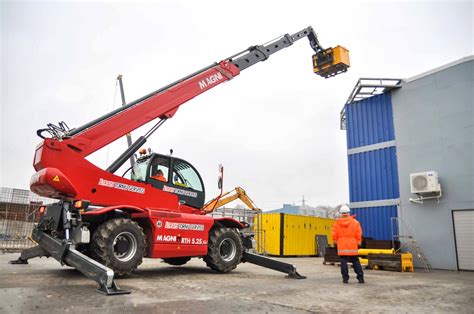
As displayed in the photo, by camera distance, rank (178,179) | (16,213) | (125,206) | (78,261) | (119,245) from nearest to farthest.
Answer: (78,261), (119,245), (125,206), (178,179), (16,213)

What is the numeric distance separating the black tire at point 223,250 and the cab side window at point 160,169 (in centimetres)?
183

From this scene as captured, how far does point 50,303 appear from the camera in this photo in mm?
4660

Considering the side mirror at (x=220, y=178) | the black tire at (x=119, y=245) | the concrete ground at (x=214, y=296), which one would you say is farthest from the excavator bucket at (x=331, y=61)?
the black tire at (x=119, y=245)

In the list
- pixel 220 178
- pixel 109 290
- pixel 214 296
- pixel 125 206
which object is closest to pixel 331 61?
pixel 220 178

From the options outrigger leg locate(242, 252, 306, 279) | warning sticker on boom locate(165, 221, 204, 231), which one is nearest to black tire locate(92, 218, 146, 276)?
warning sticker on boom locate(165, 221, 204, 231)

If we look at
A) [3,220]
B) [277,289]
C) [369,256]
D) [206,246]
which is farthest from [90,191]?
[3,220]

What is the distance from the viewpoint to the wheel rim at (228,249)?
9.48m

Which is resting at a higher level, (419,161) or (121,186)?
(419,161)

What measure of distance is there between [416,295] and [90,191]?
6475mm

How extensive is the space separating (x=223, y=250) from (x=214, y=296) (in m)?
3.88

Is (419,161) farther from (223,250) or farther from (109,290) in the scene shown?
(109,290)

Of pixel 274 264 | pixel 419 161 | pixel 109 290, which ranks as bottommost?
pixel 109 290

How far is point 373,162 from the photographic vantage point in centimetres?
1520

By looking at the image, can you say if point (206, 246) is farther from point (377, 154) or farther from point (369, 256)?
point (377, 154)
